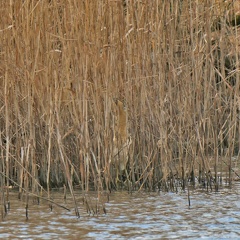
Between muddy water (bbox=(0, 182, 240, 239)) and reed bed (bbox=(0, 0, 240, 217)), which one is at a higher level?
reed bed (bbox=(0, 0, 240, 217))

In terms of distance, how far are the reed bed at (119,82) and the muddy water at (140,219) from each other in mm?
229

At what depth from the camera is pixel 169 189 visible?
5.86 meters

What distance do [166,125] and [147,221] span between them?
45.0 inches

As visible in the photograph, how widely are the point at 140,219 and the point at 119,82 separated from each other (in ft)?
4.58

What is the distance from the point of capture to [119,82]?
19.1 ft

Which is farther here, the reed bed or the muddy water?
the reed bed

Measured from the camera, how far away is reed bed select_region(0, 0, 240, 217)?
17.7 feet

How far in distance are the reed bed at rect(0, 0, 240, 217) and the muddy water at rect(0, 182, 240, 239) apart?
0.23m

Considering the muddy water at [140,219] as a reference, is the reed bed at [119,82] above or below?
above

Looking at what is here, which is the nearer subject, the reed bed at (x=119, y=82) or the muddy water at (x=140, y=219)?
the muddy water at (x=140, y=219)

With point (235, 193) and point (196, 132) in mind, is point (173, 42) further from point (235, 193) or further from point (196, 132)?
point (235, 193)

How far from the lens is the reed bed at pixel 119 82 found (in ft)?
17.7

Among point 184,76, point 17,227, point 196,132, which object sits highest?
point 184,76

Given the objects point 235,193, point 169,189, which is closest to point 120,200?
point 169,189
